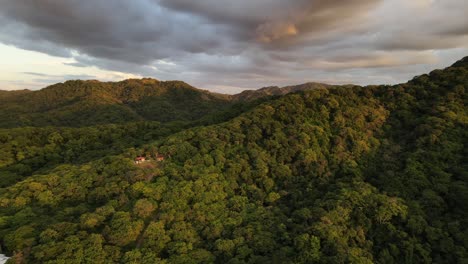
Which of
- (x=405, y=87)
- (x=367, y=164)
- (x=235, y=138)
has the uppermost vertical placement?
(x=405, y=87)

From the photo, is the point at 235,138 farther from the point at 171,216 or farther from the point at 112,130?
the point at 112,130

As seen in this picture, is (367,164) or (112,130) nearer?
(367,164)

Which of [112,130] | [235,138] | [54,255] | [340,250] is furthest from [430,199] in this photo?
[112,130]

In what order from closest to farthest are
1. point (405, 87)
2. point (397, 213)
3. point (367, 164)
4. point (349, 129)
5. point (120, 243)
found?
point (120, 243) < point (397, 213) < point (367, 164) < point (349, 129) < point (405, 87)

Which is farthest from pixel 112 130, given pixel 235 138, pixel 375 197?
pixel 375 197

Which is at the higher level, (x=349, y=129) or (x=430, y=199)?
(x=349, y=129)

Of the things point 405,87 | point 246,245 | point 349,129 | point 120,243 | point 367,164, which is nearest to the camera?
point 120,243

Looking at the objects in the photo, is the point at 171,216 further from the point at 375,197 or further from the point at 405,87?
the point at 405,87
